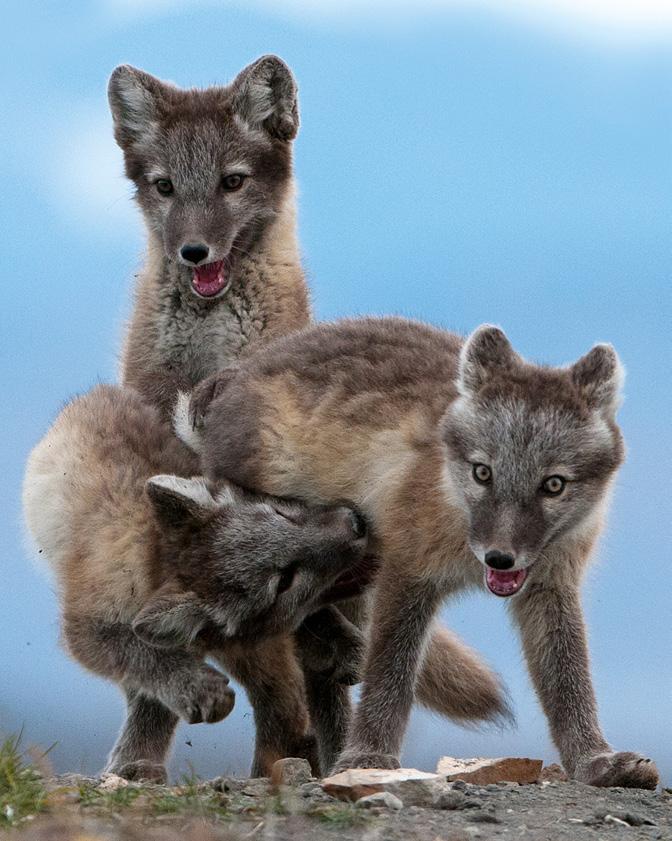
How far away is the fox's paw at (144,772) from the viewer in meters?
6.63

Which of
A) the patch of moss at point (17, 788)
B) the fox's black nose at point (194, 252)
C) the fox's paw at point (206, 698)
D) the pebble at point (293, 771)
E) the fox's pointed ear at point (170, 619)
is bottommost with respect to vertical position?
the patch of moss at point (17, 788)

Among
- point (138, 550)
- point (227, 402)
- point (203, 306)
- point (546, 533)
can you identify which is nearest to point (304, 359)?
point (227, 402)

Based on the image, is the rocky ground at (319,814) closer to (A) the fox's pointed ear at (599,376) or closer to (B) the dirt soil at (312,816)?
(B) the dirt soil at (312,816)

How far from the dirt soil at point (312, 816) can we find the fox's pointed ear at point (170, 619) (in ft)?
2.61

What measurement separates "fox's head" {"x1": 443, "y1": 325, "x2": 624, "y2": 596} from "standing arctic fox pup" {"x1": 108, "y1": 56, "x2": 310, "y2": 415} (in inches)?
116

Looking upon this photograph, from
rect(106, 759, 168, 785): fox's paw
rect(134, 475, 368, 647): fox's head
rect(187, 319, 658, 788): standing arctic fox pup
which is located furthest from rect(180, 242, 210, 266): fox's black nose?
rect(106, 759, 168, 785): fox's paw

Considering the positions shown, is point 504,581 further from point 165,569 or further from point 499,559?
point 165,569

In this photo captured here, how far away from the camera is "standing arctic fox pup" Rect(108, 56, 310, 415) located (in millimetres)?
8281

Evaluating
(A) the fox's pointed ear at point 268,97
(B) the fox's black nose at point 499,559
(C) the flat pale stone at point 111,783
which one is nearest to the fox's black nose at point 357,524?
(B) the fox's black nose at point 499,559

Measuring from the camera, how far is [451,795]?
16.4ft

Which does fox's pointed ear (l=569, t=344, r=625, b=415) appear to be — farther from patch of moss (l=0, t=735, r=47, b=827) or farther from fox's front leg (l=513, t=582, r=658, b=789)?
patch of moss (l=0, t=735, r=47, b=827)

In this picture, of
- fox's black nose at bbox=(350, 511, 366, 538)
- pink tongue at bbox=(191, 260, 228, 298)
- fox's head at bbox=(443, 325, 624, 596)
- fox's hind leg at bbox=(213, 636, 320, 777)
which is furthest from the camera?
pink tongue at bbox=(191, 260, 228, 298)

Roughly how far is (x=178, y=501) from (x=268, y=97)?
11.3ft

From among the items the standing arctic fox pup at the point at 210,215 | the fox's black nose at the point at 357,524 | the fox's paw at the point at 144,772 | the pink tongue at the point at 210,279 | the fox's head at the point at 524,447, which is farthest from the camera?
the pink tongue at the point at 210,279
